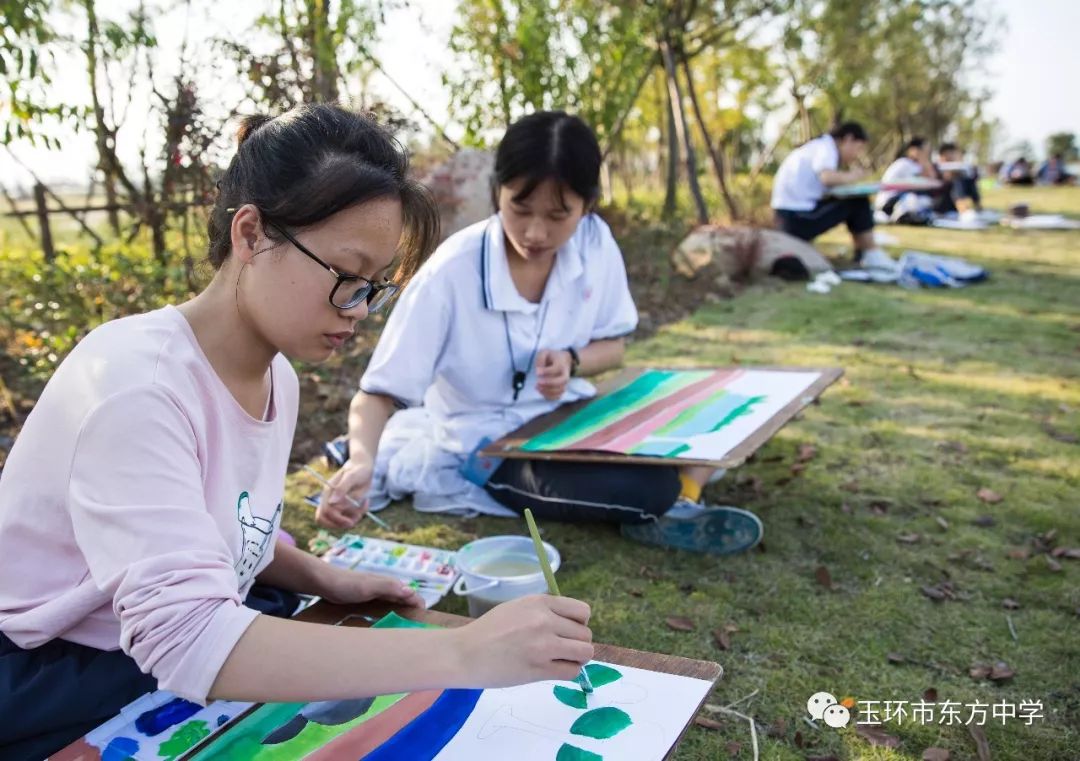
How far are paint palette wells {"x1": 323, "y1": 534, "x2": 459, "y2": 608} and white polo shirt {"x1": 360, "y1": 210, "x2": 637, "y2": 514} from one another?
0.42 meters

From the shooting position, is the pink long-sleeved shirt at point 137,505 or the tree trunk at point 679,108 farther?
the tree trunk at point 679,108

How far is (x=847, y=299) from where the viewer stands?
6.37 meters

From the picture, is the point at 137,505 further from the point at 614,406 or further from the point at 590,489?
the point at 614,406

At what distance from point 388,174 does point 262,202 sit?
0.20 meters

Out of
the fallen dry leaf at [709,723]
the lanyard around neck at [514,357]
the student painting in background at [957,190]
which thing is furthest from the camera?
the student painting in background at [957,190]

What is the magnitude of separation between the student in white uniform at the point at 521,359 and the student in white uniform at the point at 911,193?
369 inches

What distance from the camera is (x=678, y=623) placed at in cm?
213

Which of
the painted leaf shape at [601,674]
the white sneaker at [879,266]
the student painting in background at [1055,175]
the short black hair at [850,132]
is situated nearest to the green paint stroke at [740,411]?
the painted leaf shape at [601,674]

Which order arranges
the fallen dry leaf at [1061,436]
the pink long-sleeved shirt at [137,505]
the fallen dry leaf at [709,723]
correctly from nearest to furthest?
the pink long-sleeved shirt at [137,505]
the fallen dry leaf at [709,723]
the fallen dry leaf at [1061,436]

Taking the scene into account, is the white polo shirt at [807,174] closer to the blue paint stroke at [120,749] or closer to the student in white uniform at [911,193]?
the student in white uniform at [911,193]

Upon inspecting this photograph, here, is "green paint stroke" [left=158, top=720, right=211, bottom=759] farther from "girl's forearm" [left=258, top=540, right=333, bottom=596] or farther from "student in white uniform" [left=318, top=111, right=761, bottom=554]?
"student in white uniform" [left=318, top=111, right=761, bottom=554]

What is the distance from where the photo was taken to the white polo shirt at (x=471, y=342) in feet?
8.64

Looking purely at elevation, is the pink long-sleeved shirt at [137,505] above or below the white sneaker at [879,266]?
above

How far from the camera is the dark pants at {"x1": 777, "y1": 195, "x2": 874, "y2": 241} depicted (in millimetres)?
7805
